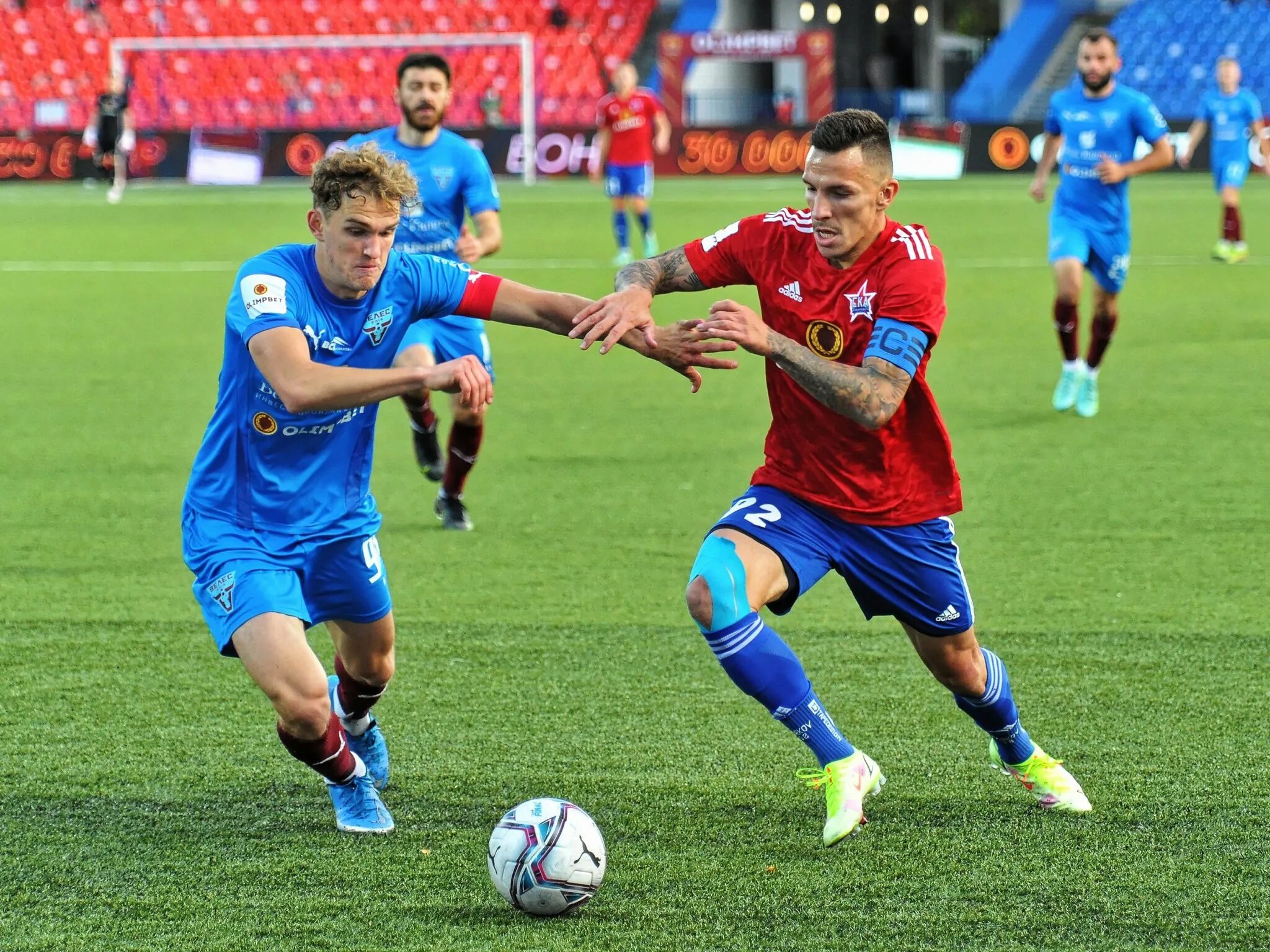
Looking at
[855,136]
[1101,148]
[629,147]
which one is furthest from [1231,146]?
[855,136]

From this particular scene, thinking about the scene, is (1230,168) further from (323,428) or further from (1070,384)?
(323,428)

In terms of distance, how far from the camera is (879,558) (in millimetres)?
4227

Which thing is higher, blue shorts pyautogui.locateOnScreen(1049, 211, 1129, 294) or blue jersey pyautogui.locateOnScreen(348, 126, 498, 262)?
blue jersey pyautogui.locateOnScreen(348, 126, 498, 262)

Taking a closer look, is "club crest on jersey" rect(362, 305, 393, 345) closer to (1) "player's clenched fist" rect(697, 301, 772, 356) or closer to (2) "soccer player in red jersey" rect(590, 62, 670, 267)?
(1) "player's clenched fist" rect(697, 301, 772, 356)

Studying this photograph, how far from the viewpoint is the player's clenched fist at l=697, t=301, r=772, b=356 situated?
148 inches

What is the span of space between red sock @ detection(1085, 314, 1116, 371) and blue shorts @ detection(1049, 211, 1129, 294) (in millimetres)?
195

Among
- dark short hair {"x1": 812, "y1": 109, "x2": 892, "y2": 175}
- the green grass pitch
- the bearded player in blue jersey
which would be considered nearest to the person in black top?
the green grass pitch

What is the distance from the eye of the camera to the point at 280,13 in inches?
1587

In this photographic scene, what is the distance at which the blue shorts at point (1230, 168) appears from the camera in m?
18.2

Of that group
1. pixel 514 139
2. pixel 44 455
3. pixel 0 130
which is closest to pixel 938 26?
pixel 514 139

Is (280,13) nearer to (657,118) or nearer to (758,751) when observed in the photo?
(657,118)

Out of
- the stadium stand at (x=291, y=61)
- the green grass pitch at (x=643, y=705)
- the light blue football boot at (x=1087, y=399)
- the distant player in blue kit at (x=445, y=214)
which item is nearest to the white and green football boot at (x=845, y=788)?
the green grass pitch at (x=643, y=705)

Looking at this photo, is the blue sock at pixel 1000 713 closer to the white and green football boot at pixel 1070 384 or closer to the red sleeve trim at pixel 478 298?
the red sleeve trim at pixel 478 298

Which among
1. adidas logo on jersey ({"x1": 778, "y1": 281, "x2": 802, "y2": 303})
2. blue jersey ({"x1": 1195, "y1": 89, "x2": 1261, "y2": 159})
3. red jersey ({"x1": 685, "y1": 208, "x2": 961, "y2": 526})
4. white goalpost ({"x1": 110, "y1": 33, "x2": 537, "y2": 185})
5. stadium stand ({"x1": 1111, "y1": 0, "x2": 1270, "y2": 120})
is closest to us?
red jersey ({"x1": 685, "y1": 208, "x2": 961, "y2": 526})
